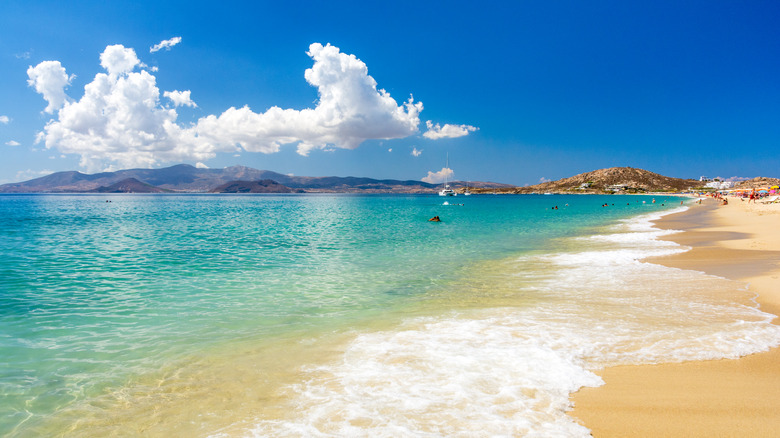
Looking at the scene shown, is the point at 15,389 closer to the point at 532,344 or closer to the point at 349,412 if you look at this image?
the point at 349,412

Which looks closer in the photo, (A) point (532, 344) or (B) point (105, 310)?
(A) point (532, 344)

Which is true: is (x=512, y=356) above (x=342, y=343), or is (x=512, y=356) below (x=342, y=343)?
above

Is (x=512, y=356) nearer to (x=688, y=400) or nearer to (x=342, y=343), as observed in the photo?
(x=688, y=400)

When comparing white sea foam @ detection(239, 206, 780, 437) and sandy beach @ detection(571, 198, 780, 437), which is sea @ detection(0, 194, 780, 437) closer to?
white sea foam @ detection(239, 206, 780, 437)

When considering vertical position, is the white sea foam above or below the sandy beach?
below

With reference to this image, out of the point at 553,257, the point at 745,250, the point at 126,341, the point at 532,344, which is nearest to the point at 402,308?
the point at 532,344

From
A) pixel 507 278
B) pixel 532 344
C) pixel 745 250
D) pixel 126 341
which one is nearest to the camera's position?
pixel 532 344

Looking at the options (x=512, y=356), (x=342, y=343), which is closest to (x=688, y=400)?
(x=512, y=356)

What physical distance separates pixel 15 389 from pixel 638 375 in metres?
11.2

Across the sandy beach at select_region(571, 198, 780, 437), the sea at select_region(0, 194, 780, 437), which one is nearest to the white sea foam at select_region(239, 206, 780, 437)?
the sea at select_region(0, 194, 780, 437)

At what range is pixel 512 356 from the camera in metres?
8.19

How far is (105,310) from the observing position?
12508 millimetres

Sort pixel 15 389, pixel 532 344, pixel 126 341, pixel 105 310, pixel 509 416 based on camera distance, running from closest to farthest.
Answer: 1. pixel 509 416
2. pixel 15 389
3. pixel 532 344
4. pixel 126 341
5. pixel 105 310

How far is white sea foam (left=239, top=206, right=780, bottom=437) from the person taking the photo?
577 centimetres
